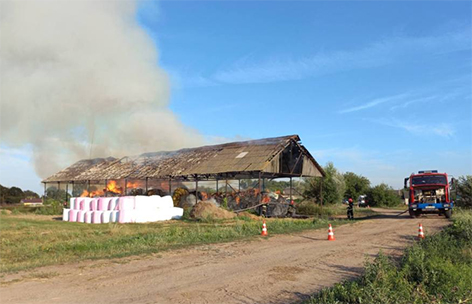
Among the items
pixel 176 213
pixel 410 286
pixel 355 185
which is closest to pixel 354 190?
pixel 355 185

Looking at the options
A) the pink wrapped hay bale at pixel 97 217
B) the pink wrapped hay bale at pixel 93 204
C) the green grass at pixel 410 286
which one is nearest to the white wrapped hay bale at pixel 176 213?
the pink wrapped hay bale at pixel 97 217

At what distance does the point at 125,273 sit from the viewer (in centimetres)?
968

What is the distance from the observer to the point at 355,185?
6047cm

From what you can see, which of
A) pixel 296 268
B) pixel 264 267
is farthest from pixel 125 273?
pixel 296 268

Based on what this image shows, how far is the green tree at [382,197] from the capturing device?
185 ft

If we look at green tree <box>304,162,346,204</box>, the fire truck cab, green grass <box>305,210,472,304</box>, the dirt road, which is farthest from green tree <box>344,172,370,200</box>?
green grass <box>305,210,472,304</box>

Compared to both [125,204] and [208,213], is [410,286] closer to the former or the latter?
[208,213]

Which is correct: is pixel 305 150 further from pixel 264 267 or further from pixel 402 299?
pixel 402 299

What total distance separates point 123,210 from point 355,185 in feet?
142

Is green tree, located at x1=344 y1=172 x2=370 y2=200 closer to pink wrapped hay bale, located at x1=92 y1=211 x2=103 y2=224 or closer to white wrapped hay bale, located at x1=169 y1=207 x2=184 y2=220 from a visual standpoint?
white wrapped hay bale, located at x1=169 y1=207 x2=184 y2=220

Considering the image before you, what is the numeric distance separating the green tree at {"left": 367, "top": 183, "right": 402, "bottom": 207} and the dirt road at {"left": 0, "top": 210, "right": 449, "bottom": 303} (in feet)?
148

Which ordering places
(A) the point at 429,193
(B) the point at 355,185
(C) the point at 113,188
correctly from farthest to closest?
(B) the point at 355,185, (C) the point at 113,188, (A) the point at 429,193

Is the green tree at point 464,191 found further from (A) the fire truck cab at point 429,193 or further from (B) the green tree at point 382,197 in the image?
(B) the green tree at point 382,197

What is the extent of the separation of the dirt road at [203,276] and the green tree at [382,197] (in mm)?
45103
